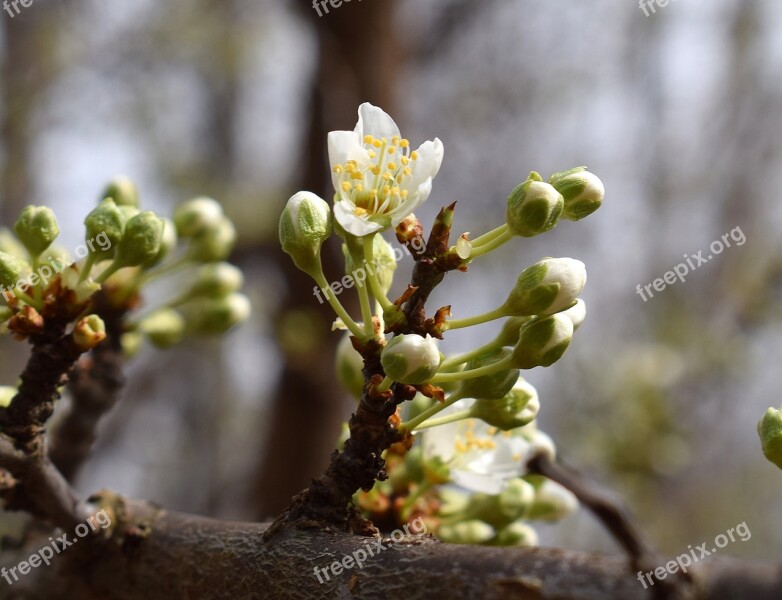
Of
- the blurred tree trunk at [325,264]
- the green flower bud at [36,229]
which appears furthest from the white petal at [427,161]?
the blurred tree trunk at [325,264]

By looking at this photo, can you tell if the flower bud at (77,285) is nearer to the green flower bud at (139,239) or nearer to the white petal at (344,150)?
the green flower bud at (139,239)

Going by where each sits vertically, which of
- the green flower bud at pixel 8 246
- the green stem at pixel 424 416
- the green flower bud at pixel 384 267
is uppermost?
the green flower bud at pixel 8 246

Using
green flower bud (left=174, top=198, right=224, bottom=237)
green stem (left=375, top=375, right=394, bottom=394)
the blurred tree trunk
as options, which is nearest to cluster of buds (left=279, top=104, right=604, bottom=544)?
green stem (left=375, top=375, right=394, bottom=394)

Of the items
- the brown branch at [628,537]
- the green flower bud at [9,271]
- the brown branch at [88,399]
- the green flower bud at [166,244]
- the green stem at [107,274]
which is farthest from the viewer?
the brown branch at [88,399]

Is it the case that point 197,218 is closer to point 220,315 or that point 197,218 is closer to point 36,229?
point 220,315

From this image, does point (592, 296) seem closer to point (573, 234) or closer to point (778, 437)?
point (573, 234)

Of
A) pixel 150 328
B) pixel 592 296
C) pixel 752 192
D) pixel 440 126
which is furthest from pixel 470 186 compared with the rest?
pixel 150 328

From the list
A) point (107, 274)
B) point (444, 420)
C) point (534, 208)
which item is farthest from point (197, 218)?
point (534, 208)
